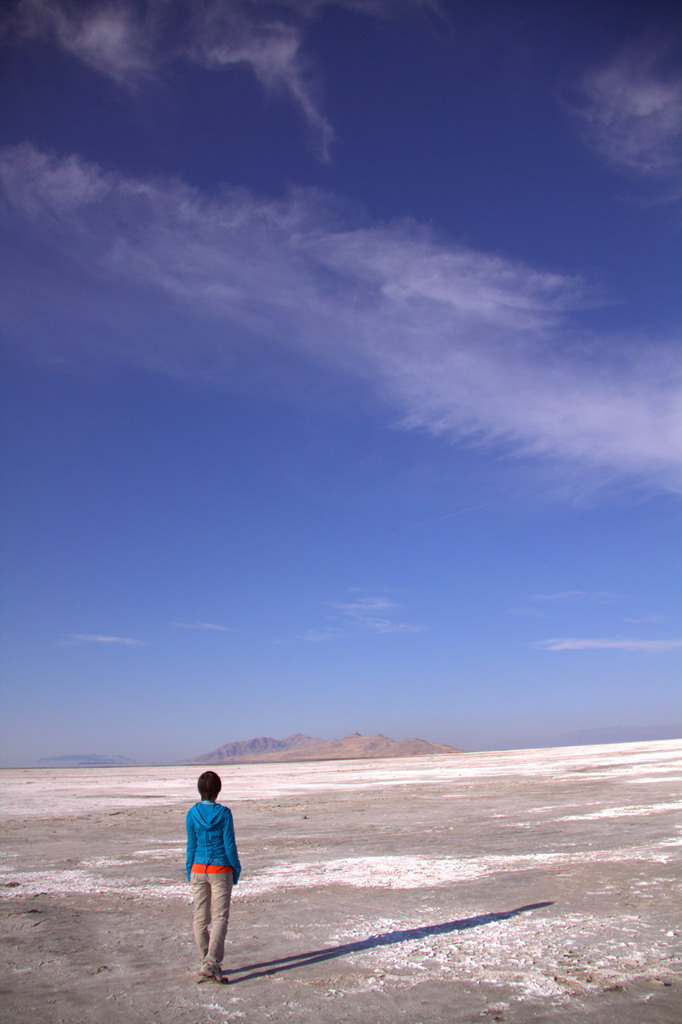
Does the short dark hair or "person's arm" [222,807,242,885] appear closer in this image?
"person's arm" [222,807,242,885]

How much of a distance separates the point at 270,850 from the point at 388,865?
12.1 feet

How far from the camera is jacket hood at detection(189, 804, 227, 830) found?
6.95 meters

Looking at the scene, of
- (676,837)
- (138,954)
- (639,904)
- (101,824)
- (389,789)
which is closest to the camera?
(138,954)

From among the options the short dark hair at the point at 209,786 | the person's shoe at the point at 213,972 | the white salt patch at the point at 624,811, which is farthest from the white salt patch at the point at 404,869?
the white salt patch at the point at 624,811

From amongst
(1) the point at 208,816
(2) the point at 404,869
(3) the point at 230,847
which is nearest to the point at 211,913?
(3) the point at 230,847

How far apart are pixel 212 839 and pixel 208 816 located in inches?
8.9

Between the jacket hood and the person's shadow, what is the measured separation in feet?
5.11

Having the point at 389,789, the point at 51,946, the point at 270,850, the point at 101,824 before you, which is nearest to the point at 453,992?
the point at 51,946

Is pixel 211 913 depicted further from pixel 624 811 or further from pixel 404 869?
pixel 624 811

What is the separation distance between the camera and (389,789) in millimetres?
30234

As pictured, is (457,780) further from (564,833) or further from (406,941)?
(406,941)

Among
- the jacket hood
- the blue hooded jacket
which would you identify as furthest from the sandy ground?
the jacket hood

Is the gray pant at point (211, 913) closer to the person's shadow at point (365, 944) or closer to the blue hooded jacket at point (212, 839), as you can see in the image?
the blue hooded jacket at point (212, 839)

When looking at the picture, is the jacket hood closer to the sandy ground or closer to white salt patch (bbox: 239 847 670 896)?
the sandy ground
